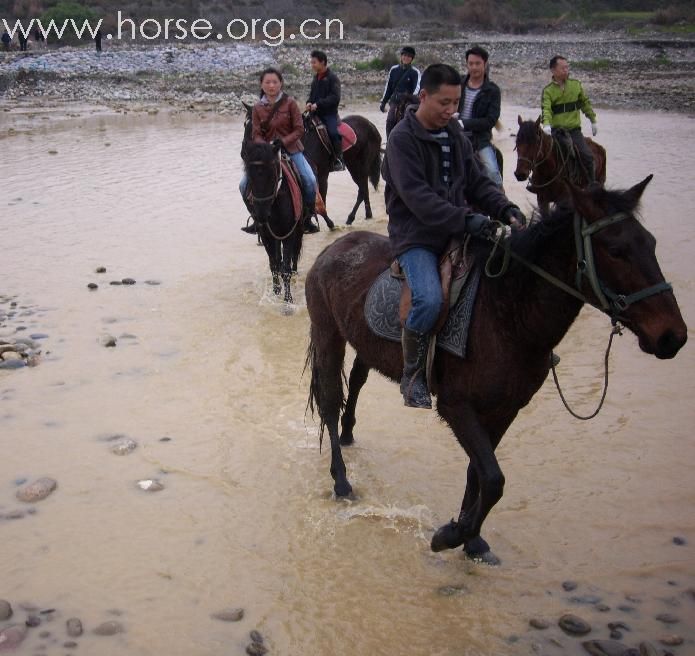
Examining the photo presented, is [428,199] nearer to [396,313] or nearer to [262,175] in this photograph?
[396,313]

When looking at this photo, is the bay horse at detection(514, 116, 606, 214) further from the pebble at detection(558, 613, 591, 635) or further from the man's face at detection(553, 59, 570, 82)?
the pebble at detection(558, 613, 591, 635)

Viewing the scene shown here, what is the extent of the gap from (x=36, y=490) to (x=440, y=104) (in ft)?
11.7

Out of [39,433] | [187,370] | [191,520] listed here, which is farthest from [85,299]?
[191,520]

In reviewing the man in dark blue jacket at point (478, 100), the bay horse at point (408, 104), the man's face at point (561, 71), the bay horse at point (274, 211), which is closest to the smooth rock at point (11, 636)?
the bay horse at point (274, 211)

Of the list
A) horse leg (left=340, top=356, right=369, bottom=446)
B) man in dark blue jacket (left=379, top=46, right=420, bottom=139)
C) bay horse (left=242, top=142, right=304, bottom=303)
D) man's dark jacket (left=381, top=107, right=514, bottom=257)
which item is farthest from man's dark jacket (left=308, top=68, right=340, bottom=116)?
man's dark jacket (left=381, top=107, right=514, bottom=257)

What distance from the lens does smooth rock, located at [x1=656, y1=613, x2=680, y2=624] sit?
4.01 m

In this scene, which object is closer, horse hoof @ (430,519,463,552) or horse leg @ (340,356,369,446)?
horse hoof @ (430,519,463,552)

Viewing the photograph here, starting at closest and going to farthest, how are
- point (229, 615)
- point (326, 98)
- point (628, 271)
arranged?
point (628, 271), point (229, 615), point (326, 98)

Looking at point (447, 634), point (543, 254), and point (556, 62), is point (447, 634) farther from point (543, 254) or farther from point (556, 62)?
point (556, 62)

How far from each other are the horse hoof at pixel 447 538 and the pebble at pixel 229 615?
1.14m

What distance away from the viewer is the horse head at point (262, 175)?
833 cm

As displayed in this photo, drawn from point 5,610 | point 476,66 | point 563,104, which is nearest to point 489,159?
point 476,66

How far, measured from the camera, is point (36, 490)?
5.14m

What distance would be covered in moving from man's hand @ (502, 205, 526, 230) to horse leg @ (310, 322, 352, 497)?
149 centimetres
